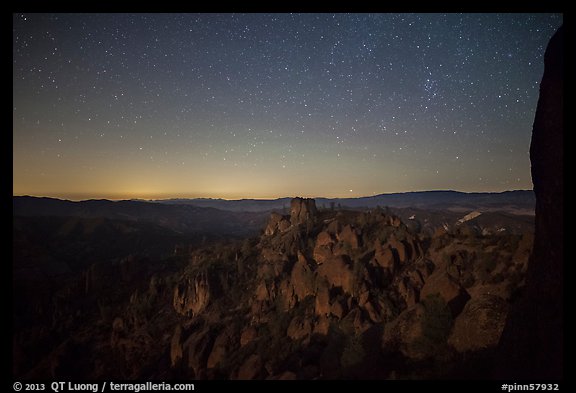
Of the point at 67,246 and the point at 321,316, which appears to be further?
the point at 67,246

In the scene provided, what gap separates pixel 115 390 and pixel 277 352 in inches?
935

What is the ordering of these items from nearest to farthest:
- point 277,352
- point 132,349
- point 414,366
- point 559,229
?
point 559,229 < point 414,366 < point 277,352 < point 132,349

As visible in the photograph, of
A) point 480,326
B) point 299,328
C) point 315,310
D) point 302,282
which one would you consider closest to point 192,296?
point 302,282

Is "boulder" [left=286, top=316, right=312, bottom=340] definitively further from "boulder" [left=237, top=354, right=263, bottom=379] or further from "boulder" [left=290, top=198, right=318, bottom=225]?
"boulder" [left=290, top=198, right=318, bottom=225]

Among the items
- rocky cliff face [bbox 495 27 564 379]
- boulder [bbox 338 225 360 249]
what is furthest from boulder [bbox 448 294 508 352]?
boulder [bbox 338 225 360 249]

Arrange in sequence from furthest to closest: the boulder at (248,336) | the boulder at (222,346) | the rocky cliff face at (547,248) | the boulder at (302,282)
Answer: the boulder at (302,282)
the boulder at (248,336)
the boulder at (222,346)
the rocky cliff face at (547,248)

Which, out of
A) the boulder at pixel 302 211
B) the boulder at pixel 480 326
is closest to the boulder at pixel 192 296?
the boulder at pixel 302 211

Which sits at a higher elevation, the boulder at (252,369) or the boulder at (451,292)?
the boulder at (451,292)

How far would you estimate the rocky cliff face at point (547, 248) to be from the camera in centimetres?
962

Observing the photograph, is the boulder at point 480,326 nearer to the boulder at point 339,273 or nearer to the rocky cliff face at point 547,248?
the rocky cliff face at point 547,248
